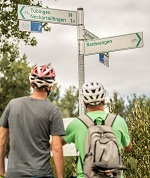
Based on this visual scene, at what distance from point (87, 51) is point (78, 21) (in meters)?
0.61

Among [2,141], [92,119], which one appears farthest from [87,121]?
[2,141]

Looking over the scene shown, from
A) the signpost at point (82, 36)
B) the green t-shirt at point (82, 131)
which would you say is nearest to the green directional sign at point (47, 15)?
the signpost at point (82, 36)

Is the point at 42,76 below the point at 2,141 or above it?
above

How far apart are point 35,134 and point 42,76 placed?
605 millimetres

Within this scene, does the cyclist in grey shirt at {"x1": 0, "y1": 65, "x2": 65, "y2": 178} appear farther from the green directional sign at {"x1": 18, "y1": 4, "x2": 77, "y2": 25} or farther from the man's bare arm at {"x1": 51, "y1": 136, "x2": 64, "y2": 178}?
the green directional sign at {"x1": 18, "y1": 4, "x2": 77, "y2": 25}

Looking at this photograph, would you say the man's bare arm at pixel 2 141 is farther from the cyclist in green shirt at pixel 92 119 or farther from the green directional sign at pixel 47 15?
the green directional sign at pixel 47 15

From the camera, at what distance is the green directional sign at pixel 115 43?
956 centimetres

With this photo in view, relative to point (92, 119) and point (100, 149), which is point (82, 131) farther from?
point (100, 149)

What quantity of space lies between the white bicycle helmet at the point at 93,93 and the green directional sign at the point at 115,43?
4.49 meters

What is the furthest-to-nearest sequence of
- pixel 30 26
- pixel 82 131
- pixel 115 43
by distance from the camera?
pixel 115 43
pixel 30 26
pixel 82 131

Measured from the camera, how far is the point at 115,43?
31.7ft

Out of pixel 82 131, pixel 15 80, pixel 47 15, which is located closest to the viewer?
pixel 82 131

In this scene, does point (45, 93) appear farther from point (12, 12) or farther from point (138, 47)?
point (12, 12)

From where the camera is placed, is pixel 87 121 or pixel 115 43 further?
pixel 115 43
